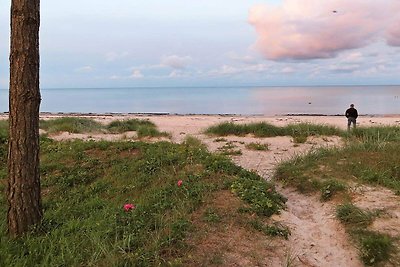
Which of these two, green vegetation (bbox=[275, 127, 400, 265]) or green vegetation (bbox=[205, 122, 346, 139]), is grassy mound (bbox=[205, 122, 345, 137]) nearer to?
green vegetation (bbox=[205, 122, 346, 139])

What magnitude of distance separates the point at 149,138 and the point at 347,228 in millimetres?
11367

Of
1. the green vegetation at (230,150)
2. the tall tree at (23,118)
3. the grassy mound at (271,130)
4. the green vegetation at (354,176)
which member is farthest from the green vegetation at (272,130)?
the tall tree at (23,118)

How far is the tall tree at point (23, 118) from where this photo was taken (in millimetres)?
4539

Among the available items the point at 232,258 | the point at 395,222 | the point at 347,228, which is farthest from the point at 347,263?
the point at 232,258

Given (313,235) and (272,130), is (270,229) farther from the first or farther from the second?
(272,130)

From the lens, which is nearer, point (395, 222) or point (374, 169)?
point (395, 222)

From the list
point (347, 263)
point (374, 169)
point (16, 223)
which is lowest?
point (347, 263)

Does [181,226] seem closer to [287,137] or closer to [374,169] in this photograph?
[374,169]

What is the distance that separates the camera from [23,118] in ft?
A: 15.3

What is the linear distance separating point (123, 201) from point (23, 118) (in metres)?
2.18

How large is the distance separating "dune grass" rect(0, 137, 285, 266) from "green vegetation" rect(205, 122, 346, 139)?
7228mm

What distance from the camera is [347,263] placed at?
4.62 metres

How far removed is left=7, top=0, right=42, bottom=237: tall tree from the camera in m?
4.54

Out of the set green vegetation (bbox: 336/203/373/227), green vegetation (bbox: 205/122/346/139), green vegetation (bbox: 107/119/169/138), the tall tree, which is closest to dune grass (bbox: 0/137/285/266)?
the tall tree
